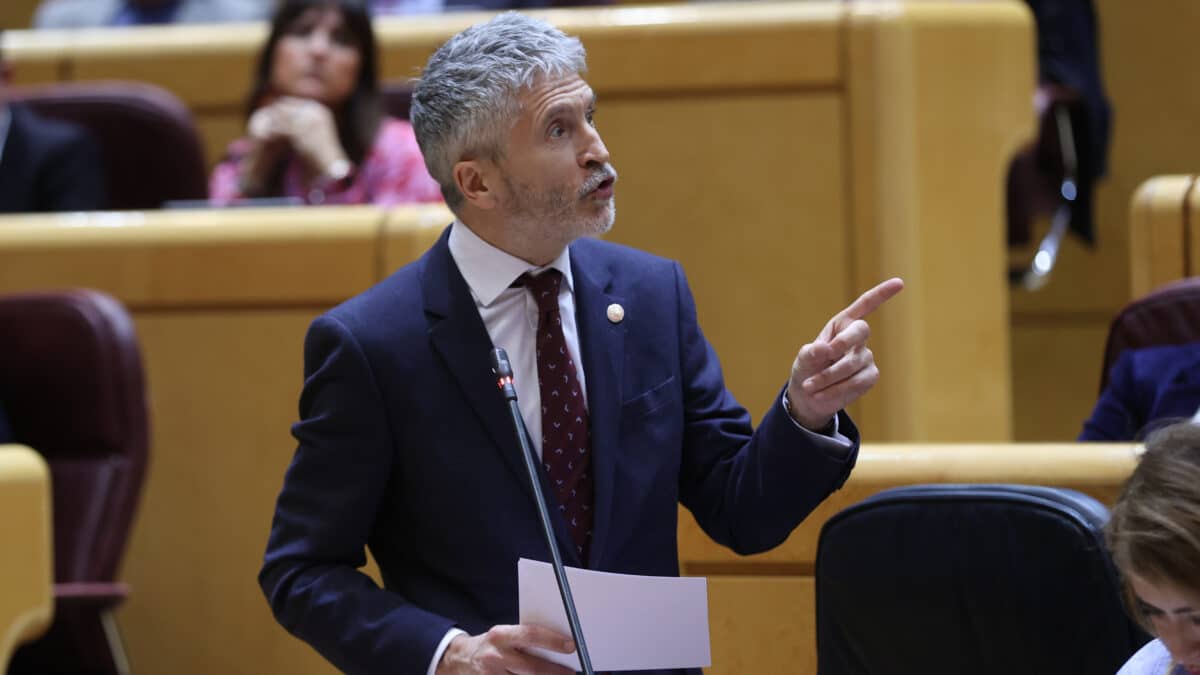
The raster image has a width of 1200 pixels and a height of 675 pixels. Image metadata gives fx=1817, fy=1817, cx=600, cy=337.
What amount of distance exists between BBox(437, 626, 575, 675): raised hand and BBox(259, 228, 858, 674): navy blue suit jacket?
0.02 meters

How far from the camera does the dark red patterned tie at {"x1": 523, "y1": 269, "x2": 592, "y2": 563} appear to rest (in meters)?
0.88

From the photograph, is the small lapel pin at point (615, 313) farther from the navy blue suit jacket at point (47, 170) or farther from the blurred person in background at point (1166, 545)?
the navy blue suit jacket at point (47, 170)

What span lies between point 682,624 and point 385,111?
1.21m

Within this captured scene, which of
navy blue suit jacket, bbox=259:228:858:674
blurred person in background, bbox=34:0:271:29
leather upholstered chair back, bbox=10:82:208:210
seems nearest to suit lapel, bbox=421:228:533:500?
navy blue suit jacket, bbox=259:228:858:674

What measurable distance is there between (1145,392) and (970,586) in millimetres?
442

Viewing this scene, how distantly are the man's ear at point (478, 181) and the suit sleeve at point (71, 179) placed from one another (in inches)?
45.6

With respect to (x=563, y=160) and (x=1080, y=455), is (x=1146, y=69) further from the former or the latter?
(x=563, y=160)

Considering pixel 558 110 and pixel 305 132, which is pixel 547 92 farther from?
pixel 305 132

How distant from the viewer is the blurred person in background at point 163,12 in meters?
→ 2.47

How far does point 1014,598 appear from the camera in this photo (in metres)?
0.93

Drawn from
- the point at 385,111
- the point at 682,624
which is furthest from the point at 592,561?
the point at 385,111

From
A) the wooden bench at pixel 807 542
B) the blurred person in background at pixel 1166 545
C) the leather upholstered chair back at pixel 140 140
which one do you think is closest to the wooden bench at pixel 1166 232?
the wooden bench at pixel 807 542

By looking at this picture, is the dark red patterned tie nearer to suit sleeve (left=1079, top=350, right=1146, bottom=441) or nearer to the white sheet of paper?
the white sheet of paper

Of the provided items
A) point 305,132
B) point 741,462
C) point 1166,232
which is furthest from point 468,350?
point 305,132
